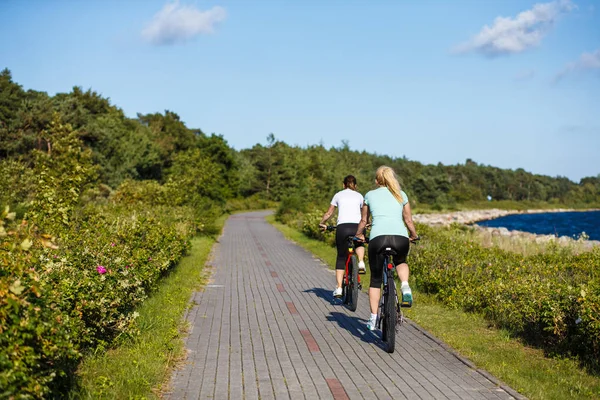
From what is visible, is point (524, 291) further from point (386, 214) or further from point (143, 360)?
point (143, 360)

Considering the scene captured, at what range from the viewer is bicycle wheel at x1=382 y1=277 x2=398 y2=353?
654 centimetres

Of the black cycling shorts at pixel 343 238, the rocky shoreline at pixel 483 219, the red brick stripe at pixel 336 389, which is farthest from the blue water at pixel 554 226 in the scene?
the red brick stripe at pixel 336 389

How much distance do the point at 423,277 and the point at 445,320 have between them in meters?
2.61

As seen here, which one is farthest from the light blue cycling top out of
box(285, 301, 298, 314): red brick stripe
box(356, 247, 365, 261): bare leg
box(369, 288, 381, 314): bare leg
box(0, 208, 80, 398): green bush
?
box(0, 208, 80, 398): green bush

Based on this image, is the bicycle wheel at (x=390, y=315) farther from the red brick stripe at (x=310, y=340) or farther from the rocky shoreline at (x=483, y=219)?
the rocky shoreline at (x=483, y=219)

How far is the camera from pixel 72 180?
15969mm

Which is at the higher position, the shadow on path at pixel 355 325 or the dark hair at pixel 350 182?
the dark hair at pixel 350 182

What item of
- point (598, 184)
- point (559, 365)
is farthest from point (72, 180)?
point (598, 184)

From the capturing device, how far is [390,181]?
23.0 feet

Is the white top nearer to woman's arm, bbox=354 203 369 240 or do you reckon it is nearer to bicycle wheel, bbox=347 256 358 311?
bicycle wheel, bbox=347 256 358 311

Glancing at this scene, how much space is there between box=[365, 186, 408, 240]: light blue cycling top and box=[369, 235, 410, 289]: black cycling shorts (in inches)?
2.4

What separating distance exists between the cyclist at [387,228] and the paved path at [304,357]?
2.44 feet

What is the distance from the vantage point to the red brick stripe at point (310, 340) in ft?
22.7

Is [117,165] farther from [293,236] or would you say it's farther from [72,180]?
[72,180]
